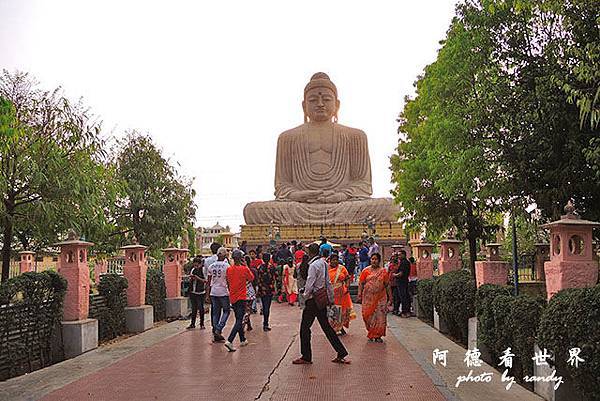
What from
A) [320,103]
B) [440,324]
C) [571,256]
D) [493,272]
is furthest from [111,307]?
[320,103]

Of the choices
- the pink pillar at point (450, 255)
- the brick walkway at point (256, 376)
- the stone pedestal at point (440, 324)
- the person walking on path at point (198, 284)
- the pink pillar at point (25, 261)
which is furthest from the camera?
the pink pillar at point (25, 261)

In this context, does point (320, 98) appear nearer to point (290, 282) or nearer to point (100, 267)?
point (100, 267)

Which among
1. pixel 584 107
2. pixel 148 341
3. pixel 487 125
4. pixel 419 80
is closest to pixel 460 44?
pixel 487 125

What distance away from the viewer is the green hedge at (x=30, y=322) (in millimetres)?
9492

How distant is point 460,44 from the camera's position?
1423cm

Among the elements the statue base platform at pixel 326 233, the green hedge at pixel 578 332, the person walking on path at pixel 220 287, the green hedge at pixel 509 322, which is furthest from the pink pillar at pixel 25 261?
the green hedge at pixel 578 332

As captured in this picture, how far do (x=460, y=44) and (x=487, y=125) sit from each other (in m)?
1.88

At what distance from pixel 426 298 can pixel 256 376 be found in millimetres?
7241

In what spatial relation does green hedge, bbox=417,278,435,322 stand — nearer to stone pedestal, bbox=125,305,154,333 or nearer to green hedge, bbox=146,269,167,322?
stone pedestal, bbox=125,305,154,333

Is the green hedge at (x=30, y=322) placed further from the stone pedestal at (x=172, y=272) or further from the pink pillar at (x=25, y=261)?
the pink pillar at (x=25, y=261)

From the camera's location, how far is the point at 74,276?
37.4 feet

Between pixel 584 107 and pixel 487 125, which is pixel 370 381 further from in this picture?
pixel 487 125

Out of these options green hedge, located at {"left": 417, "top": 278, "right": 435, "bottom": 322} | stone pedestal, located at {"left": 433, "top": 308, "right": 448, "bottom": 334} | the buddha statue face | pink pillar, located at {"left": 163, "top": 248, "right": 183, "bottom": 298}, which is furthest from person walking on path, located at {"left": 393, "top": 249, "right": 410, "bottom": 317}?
the buddha statue face

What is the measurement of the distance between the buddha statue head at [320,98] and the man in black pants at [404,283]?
622 inches
